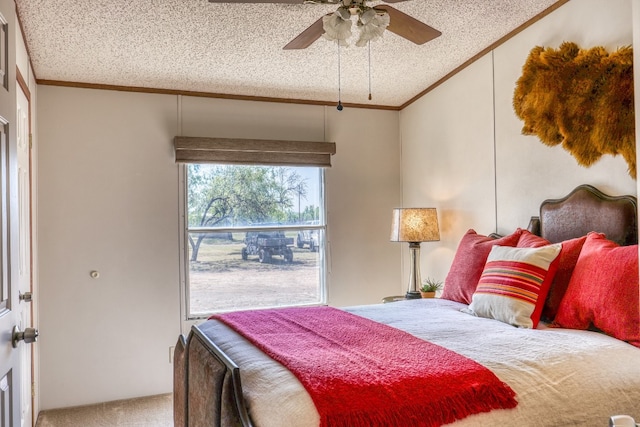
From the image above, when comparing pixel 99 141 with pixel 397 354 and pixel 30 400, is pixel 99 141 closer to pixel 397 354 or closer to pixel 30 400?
pixel 30 400

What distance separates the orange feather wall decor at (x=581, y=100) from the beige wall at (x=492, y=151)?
120 millimetres

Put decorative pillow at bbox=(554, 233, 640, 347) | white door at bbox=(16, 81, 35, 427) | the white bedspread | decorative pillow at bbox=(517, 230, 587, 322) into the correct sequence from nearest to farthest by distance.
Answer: the white bedspread
decorative pillow at bbox=(554, 233, 640, 347)
decorative pillow at bbox=(517, 230, 587, 322)
white door at bbox=(16, 81, 35, 427)

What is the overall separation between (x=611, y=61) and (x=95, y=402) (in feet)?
13.3

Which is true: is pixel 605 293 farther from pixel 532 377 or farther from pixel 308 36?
pixel 308 36

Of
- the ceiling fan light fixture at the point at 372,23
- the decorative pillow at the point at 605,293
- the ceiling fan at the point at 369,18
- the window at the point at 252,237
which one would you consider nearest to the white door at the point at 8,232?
the ceiling fan at the point at 369,18

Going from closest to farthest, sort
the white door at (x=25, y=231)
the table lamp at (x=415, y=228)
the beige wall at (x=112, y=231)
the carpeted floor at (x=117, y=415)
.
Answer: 1. the white door at (x=25, y=231)
2. the carpeted floor at (x=117, y=415)
3. the beige wall at (x=112, y=231)
4. the table lamp at (x=415, y=228)

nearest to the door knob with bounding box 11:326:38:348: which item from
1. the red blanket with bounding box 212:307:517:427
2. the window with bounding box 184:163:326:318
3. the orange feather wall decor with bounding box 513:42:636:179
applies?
the red blanket with bounding box 212:307:517:427

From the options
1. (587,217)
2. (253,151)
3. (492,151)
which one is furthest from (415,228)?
(253,151)

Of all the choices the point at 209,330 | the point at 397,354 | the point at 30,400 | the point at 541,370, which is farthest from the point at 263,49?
the point at 30,400

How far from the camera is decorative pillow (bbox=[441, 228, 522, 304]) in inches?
113

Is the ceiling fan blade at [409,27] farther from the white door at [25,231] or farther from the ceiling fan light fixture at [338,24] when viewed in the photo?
the white door at [25,231]

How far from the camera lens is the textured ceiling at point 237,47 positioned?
2664 millimetres

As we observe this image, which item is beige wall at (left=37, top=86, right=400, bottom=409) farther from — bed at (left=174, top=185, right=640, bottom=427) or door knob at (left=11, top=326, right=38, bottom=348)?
door knob at (left=11, top=326, right=38, bottom=348)

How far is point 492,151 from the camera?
339 cm
